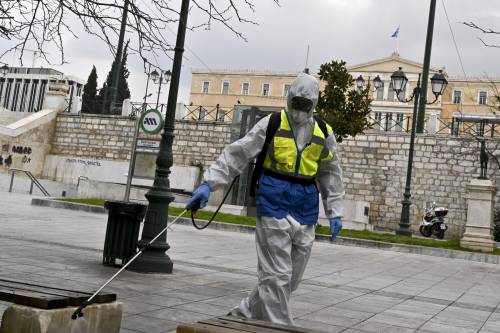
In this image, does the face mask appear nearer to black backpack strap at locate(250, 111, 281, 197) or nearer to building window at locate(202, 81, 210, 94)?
black backpack strap at locate(250, 111, 281, 197)

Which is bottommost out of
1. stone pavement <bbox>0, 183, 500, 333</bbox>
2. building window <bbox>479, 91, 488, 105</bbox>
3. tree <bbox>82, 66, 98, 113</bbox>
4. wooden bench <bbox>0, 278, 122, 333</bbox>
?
stone pavement <bbox>0, 183, 500, 333</bbox>

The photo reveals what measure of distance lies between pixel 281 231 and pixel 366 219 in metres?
21.4

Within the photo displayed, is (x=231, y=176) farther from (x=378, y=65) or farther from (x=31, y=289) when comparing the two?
(x=378, y=65)

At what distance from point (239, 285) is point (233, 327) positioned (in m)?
4.32

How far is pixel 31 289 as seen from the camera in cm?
327

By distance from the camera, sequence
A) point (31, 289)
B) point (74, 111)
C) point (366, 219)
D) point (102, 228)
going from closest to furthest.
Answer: point (31, 289)
point (102, 228)
point (366, 219)
point (74, 111)

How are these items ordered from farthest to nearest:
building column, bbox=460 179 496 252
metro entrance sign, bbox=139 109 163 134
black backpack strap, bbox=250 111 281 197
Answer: building column, bbox=460 179 496 252 → metro entrance sign, bbox=139 109 163 134 → black backpack strap, bbox=250 111 281 197

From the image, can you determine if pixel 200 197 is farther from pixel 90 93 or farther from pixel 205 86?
pixel 205 86

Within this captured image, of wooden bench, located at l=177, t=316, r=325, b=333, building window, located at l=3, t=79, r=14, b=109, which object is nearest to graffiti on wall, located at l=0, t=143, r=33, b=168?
wooden bench, located at l=177, t=316, r=325, b=333

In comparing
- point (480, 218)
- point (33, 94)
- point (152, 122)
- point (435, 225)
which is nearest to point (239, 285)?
A: point (152, 122)

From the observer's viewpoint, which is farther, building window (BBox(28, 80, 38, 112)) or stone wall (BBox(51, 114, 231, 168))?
building window (BBox(28, 80, 38, 112))

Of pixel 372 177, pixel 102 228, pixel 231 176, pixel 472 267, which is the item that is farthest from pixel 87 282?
pixel 372 177

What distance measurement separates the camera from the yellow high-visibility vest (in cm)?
411

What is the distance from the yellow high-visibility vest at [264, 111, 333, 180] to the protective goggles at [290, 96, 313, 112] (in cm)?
11
